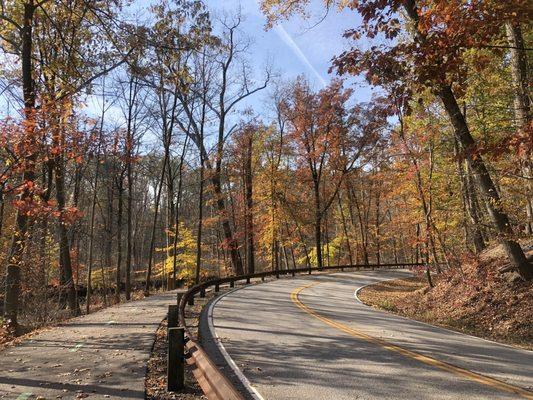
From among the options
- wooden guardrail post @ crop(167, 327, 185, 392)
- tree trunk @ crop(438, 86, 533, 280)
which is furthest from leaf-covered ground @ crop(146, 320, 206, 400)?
tree trunk @ crop(438, 86, 533, 280)

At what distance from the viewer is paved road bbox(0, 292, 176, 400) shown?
6094 mm

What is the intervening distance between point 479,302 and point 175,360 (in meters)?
12.9

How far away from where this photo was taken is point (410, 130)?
24875 millimetres

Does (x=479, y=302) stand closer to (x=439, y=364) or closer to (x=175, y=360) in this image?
(x=439, y=364)

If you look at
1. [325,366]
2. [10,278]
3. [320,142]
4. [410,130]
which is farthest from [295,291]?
[320,142]

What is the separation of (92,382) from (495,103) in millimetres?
19983

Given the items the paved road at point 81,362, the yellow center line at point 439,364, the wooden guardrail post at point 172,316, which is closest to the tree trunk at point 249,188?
the yellow center line at point 439,364

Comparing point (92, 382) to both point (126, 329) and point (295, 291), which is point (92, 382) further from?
point (295, 291)

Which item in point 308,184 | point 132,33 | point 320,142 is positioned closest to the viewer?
point 132,33

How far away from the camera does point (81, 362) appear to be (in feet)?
25.1

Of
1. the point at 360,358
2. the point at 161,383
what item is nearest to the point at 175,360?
the point at 161,383

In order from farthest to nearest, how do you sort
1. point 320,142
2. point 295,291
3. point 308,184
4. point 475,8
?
point 308,184, point 320,142, point 295,291, point 475,8

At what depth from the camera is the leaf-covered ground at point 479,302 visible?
1288 centimetres

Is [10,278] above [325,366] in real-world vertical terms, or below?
above
